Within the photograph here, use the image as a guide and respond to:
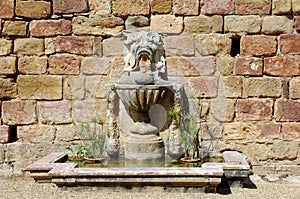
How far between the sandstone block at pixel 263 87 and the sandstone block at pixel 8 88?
2.76m

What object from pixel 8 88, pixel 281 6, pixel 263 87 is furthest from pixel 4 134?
pixel 281 6

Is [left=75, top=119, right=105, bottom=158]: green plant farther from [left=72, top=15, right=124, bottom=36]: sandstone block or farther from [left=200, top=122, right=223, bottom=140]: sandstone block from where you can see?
[left=200, top=122, right=223, bottom=140]: sandstone block

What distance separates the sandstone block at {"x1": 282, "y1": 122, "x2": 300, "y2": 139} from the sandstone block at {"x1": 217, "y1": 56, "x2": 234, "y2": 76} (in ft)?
2.94

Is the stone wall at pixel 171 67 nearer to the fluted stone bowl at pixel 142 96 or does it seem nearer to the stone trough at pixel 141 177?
the fluted stone bowl at pixel 142 96

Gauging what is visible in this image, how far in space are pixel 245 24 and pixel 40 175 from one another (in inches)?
112

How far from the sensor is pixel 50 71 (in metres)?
4.95

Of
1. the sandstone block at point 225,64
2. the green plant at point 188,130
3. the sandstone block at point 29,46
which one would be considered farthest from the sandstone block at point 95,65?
the sandstone block at point 225,64

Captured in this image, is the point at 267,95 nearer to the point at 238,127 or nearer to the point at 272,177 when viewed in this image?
the point at 238,127

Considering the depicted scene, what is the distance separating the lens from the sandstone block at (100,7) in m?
4.90

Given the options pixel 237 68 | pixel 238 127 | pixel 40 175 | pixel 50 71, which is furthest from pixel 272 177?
pixel 50 71

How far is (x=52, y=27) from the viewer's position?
4926mm

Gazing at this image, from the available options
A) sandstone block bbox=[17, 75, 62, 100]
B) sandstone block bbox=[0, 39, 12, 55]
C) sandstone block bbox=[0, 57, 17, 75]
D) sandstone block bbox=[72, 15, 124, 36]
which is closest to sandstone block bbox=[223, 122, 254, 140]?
sandstone block bbox=[72, 15, 124, 36]

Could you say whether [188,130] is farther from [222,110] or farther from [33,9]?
[33,9]

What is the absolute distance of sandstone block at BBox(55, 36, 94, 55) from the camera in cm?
492
